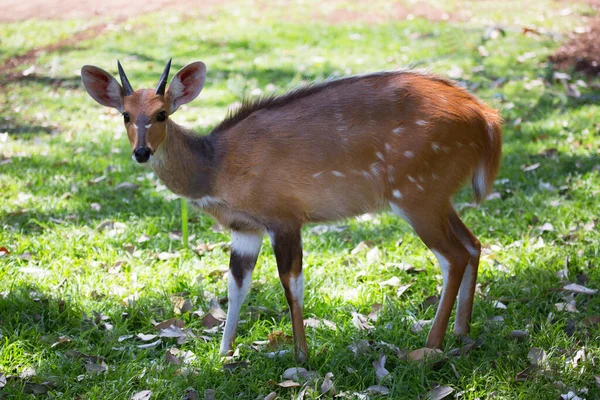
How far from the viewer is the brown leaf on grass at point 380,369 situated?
138 inches

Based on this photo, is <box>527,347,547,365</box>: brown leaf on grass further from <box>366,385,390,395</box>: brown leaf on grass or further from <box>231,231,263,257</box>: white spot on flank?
<box>231,231,263,257</box>: white spot on flank

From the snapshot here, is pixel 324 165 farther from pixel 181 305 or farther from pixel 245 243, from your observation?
pixel 181 305

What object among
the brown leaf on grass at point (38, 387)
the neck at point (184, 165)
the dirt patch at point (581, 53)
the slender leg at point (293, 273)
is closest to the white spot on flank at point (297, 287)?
the slender leg at point (293, 273)

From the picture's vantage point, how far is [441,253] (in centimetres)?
375

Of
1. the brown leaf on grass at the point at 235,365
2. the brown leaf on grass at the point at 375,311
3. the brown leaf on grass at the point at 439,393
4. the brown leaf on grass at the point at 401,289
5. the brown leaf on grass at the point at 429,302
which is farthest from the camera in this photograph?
the brown leaf on grass at the point at 401,289

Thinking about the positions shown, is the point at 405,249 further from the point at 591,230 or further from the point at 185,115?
the point at 185,115

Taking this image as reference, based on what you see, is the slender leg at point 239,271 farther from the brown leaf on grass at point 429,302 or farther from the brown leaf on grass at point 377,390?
the brown leaf on grass at point 429,302

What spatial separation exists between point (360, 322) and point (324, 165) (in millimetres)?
924

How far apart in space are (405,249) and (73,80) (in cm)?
661

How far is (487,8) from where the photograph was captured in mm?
11781

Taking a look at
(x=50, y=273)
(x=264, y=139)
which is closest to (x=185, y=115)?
(x=50, y=273)

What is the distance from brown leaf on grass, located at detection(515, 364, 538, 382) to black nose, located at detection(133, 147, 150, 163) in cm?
204

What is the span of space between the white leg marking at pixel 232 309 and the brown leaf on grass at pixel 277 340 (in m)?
0.20

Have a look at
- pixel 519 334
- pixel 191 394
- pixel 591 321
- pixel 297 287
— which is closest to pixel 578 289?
pixel 591 321
